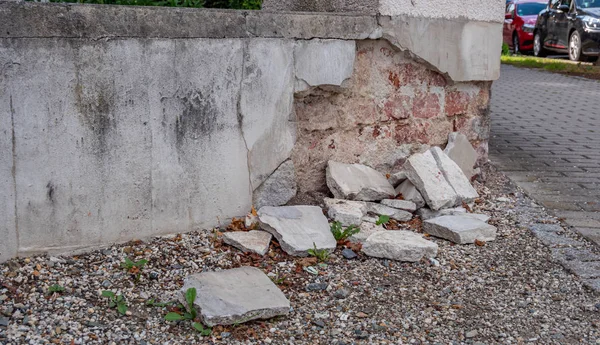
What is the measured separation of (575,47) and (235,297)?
14.8 m

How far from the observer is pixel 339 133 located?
4328 millimetres

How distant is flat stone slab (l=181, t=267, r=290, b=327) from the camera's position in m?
2.86

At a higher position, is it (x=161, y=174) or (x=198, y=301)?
(x=161, y=174)

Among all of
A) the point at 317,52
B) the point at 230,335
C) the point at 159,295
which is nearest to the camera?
the point at 230,335

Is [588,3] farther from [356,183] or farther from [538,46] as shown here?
[356,183]

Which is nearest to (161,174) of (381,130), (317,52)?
(317,52)

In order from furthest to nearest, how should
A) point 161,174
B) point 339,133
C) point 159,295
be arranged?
point 339,133, point 161,174, point 159,295

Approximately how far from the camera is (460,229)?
155 inches

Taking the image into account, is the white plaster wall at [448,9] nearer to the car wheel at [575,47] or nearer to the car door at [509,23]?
the car wheel at [575,47]

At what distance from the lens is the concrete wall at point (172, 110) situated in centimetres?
316

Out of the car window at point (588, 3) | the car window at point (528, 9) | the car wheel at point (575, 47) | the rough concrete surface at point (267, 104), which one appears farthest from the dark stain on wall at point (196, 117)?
the car window at point (528, 9)

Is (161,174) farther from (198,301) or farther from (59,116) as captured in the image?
(198,301)

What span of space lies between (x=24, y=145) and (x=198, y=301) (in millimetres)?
1088

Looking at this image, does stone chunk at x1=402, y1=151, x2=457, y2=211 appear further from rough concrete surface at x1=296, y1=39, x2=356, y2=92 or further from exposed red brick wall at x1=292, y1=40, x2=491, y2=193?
rough concrete surface at x1=296, y1=39, x2=356, y2=92
